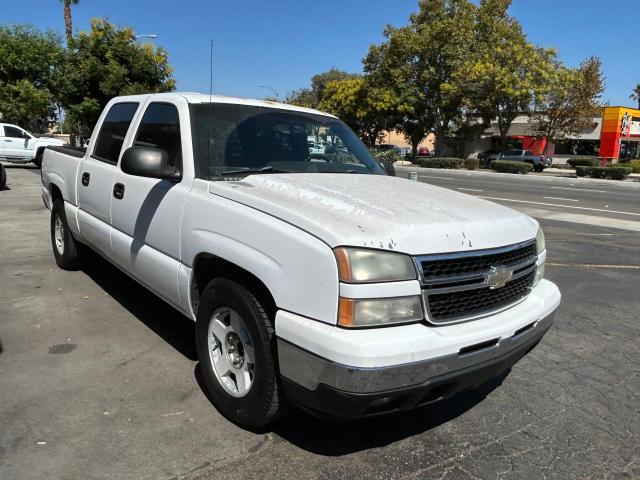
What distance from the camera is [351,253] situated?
233cm

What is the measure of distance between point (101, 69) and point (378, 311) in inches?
959

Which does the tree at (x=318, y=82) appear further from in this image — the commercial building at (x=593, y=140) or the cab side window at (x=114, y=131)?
the cab side window at (x=114, y=131)

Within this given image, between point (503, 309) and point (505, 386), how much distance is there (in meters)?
1.09

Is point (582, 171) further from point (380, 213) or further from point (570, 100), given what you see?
point (380, 213)

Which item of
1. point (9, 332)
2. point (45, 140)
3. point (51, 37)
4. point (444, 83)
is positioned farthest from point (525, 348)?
point (444, 83)

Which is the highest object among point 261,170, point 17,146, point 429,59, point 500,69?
point 429,59

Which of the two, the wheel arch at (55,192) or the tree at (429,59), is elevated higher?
the tree at (429,59)

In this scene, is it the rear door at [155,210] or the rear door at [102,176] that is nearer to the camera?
the rear door at [155,210]

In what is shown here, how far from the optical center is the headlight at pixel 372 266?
2.31 meters

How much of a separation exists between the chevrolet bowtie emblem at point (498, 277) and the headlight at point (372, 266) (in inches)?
19.9

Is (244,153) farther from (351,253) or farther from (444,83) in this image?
(444,83)

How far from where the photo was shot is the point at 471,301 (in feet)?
8.68

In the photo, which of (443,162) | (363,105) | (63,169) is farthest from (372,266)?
(363,105)

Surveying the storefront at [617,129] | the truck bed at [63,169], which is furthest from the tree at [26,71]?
the storefront at [617,129]
